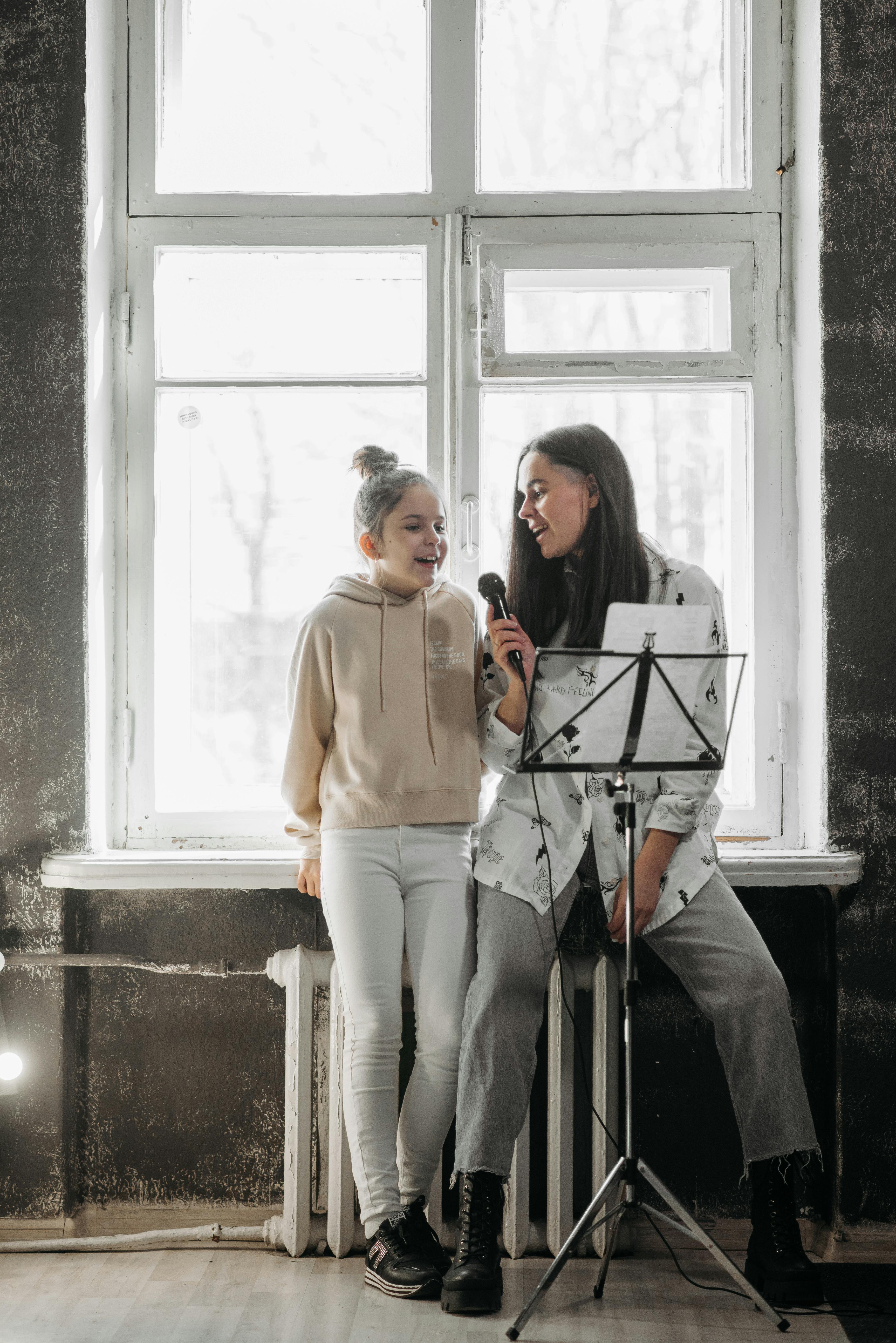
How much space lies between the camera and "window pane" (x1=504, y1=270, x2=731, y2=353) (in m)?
2.57

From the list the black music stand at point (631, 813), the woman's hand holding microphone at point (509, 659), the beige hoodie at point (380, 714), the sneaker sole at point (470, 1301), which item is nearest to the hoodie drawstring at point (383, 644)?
the beige hoodie at point (380, 714)

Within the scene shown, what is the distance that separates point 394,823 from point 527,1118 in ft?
2.09

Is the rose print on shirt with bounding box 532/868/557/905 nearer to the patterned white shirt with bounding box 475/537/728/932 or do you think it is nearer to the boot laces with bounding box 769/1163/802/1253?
the patterned white shirt with bounding box 475/537/728/932

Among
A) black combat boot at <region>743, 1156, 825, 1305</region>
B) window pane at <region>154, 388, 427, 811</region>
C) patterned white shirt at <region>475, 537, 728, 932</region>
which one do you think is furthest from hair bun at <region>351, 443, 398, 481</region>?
black combat boot at <region>743, 1156, 825, 1305</region>

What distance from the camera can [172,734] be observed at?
259 cm

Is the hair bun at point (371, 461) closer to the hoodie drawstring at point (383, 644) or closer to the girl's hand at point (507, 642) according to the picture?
the hoodie drawstring at point (383, 644)

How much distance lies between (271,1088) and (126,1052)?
0.33m

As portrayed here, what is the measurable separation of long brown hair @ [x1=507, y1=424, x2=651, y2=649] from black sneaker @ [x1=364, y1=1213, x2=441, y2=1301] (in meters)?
1.16

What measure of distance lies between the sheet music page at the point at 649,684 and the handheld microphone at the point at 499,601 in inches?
9.2

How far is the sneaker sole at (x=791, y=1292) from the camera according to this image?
2029mm

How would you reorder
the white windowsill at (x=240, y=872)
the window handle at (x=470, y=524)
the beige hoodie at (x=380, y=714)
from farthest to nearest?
the window handle at (x=470, y=524) → the white windowsill at (x=240, y=872) → the beige hoodie at (x=380, y=714)

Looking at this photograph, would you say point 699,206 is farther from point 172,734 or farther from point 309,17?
point 172,734

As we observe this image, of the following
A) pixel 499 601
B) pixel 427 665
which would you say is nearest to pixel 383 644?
pixel 427 665

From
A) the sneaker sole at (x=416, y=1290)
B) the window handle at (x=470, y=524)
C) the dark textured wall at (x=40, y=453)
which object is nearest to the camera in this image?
the sneaker sole at (x=416, y=1290)
